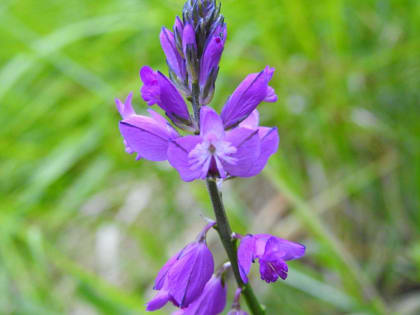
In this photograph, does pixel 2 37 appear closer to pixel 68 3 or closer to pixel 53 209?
pixel 68 3

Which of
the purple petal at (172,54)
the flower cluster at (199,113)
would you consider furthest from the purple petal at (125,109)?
the purple petal at (172,54)

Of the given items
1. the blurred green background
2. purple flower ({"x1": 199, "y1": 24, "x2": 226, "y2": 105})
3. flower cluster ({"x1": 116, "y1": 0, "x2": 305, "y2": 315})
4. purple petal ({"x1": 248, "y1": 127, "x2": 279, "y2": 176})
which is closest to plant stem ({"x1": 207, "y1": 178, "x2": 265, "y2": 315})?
flower cluster ({"x1": 116, "y1": 0, "x2": 305, "y2": 315})

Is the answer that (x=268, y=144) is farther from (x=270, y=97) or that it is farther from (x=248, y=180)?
(x=248, y=180)

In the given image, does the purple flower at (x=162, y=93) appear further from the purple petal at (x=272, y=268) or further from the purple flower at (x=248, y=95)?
the purple petal at (x=272, y=268)

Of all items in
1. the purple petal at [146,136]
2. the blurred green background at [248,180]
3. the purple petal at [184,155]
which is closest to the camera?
the purple petal at [184,155]

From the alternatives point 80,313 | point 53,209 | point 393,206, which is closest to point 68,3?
point 53,209

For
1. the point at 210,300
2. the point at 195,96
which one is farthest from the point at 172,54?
the point at 210,300
